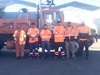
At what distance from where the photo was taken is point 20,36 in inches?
566

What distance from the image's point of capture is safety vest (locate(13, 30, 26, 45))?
14352 mm

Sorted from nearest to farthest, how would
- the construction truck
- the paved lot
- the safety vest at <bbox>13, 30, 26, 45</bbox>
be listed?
the paved lot, the safety vest at <bbox>13, 30, 26, 45</bbox>, the construction truck

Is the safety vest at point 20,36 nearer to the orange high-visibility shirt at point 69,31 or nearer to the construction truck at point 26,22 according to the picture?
the construction truck at point 26,22

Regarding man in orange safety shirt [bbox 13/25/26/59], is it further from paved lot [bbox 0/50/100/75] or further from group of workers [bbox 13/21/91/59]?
paved lot [bbox 0/50/100/75]

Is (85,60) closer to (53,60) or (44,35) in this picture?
(53,60)

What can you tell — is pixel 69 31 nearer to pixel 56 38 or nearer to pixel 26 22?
pixel 56 38

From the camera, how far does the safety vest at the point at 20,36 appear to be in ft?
47.1

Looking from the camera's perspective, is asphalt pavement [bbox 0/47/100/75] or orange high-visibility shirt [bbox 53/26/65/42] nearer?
asphalt pavement [bbox 0/47/100/75]

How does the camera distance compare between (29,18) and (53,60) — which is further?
(29,18)

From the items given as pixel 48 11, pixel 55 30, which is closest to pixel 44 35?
pixel 55 30

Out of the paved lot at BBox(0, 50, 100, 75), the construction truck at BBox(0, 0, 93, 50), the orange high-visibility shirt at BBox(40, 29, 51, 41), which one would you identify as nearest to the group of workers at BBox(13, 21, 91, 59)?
the orange high-visibility shirt at BBox(40, 29, 51, 41)

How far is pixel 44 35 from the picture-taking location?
1424cm

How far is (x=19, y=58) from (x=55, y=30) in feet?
7.82

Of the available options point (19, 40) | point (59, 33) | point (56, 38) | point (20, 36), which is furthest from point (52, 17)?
point (19, 40)
